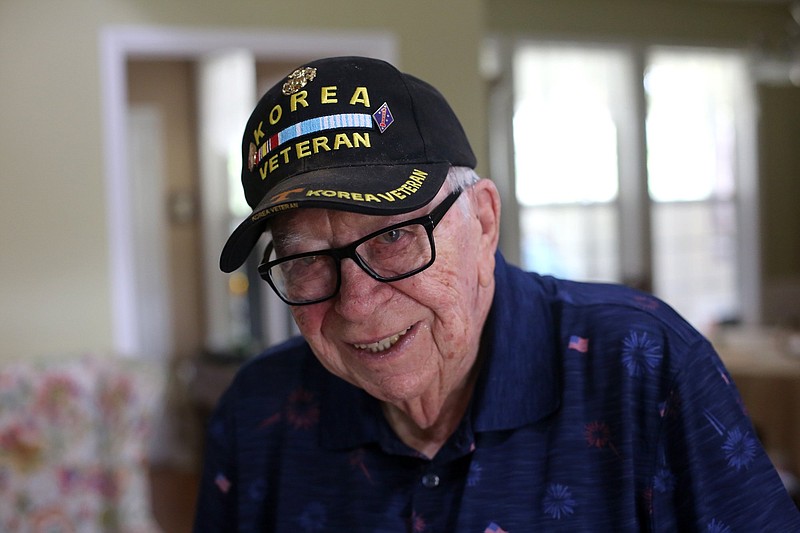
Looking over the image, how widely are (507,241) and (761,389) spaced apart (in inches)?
→ 106

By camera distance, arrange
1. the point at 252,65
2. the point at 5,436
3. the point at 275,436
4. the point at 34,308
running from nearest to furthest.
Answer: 1. the point at 275,436
2. the point at 5,436
3. the point at 34,308
4. the point at 252,65

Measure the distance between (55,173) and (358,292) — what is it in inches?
126

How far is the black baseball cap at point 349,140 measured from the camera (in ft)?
2.86

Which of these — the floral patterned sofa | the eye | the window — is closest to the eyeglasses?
the eye

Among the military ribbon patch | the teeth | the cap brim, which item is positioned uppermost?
the military ribbon patch

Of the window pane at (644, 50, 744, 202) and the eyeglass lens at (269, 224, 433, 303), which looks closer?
the eyeglass lens at (269, 224, 433, 303)

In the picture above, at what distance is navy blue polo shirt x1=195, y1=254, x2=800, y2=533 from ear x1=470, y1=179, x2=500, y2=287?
2.5 inches

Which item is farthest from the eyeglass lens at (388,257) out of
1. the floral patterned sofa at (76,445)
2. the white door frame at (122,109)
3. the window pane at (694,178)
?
the window pane at (694,178)

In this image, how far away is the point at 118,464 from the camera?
321 centimetres

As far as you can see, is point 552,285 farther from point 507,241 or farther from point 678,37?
point 678,37

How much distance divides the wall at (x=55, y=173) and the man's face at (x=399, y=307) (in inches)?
121

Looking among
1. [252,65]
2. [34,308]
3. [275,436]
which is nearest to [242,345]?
[252,65]

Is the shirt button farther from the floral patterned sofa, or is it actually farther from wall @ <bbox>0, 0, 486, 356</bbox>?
wall @ <bbox>0, 0, 486, 356</bbox>

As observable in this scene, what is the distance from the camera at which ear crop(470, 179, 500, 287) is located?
1020 mm
